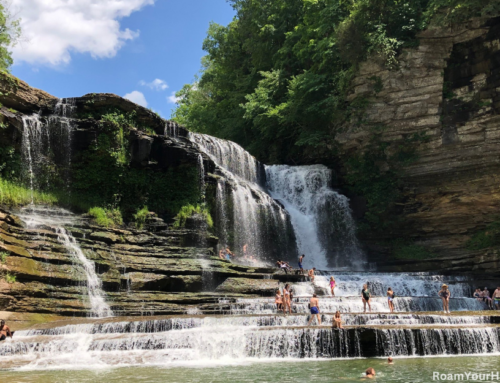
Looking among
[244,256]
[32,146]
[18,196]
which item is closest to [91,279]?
[18,196]

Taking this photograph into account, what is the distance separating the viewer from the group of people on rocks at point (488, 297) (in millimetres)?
17594

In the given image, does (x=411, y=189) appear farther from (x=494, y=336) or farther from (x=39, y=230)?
(x=39, y=230)

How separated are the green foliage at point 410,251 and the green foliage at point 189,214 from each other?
11.8m

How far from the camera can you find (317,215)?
2788 centimetres

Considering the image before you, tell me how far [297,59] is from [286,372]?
96.6ft

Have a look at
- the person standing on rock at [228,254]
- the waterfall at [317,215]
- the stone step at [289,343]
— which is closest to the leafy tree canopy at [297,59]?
the waterfall at [317,215]

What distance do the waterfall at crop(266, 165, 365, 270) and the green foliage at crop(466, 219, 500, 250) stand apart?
630 cm

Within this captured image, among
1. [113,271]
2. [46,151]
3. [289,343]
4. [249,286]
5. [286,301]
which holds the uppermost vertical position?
[46,151]

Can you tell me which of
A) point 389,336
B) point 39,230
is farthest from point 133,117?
point 389,336

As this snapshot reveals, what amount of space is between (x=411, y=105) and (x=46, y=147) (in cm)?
1996

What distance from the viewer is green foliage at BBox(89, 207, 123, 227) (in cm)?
2108

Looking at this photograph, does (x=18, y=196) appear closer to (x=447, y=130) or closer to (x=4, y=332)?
(x=4, y=332)

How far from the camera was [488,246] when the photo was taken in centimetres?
2397

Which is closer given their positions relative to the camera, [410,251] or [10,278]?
[10,278]
